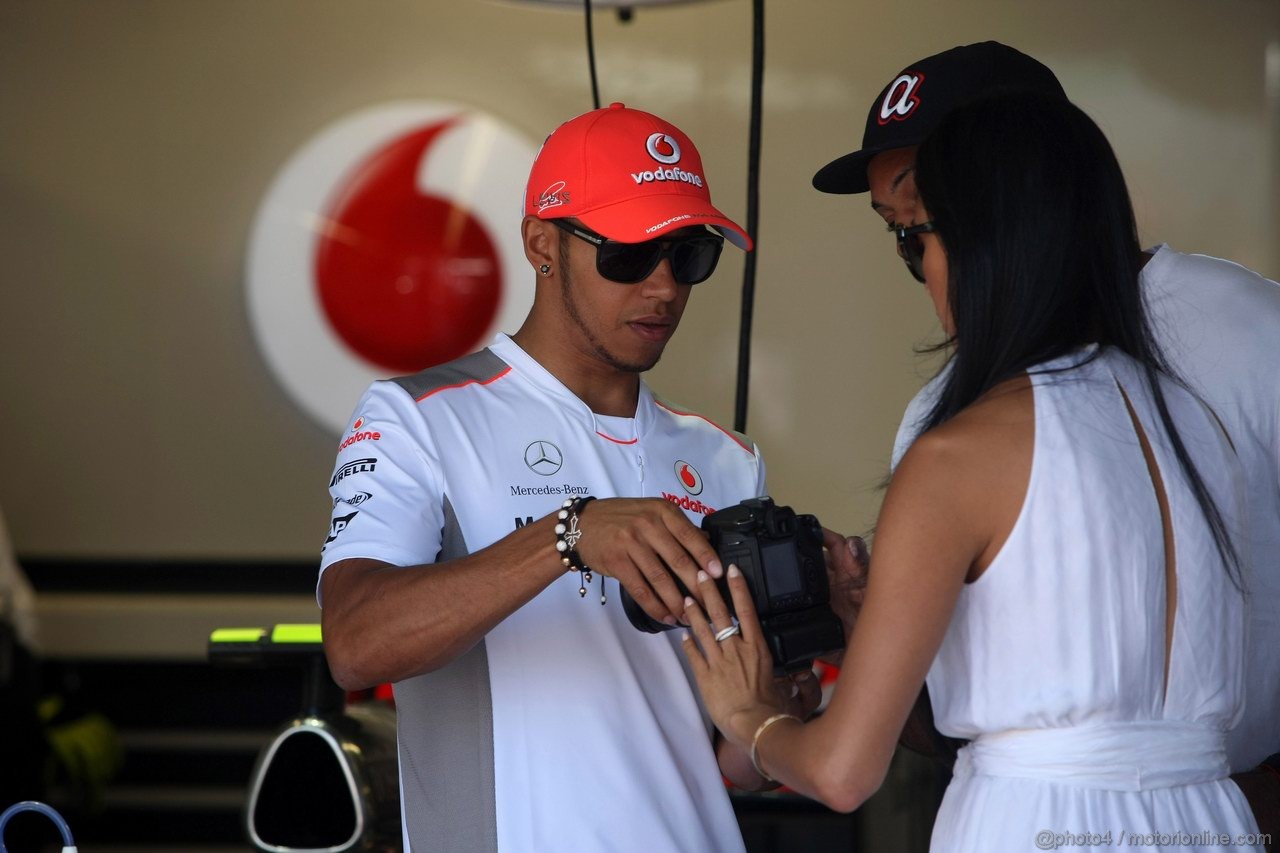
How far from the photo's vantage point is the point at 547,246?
5.43 ft

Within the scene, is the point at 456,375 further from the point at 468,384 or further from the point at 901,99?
the point at 901,99

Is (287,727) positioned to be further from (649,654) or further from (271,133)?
(271,133)

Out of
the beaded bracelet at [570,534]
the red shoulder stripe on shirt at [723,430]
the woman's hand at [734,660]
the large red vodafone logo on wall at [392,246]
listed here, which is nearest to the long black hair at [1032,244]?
the woman's hand at [734,660]

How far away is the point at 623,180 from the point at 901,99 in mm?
380

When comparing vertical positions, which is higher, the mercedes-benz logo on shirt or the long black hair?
the long black hair

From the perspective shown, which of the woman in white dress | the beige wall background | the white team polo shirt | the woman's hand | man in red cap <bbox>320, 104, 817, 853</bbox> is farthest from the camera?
the beige wall background

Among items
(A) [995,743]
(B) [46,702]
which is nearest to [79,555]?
(B) [46,702]

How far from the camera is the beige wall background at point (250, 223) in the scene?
399cm

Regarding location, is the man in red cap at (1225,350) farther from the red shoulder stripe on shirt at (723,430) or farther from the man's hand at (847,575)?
the red shoulder stripe on shirt at (723,430)

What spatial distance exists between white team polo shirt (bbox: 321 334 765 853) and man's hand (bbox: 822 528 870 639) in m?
0.23

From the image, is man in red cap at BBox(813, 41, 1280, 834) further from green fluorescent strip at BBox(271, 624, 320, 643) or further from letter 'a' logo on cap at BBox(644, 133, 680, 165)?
green fluorescent strip at BBox(271, 624, 320, 643)

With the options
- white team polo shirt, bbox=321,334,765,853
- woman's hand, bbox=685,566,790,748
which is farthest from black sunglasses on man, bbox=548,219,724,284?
woman's hand, bbox=685,566,790,748

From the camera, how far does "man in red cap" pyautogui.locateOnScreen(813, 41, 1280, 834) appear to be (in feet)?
4.69

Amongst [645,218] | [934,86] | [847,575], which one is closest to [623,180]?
[645,218]
